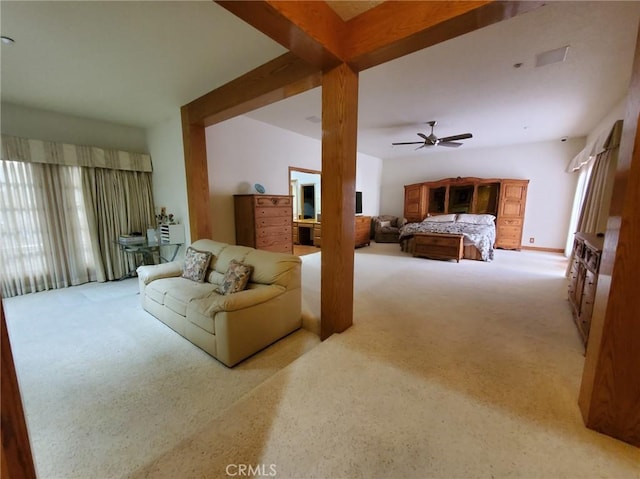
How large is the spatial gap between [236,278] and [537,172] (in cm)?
715

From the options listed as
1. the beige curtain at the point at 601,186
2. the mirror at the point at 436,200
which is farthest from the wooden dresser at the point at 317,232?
the beige curtain at the point at 601,186

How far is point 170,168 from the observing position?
414cm

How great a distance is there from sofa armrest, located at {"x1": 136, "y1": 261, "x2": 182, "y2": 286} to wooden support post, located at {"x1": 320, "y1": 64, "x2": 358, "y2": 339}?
2026 millimetres

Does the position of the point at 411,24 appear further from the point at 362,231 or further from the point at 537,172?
the point at 537,172

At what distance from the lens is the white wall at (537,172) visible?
581 cm

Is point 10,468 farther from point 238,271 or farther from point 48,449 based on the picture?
point 238,271

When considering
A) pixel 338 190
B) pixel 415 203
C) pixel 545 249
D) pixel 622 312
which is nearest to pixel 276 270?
pixel 338 190

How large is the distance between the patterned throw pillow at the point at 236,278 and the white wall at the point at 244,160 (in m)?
1.89

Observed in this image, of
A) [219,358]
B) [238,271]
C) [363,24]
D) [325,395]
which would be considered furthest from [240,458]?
[363,24]

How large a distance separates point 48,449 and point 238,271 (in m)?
1.58

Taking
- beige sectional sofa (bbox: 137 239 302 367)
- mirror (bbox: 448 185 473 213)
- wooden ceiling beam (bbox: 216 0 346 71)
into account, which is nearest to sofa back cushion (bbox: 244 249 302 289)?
beige sectional sofa (bbox: 137 239 302 367)

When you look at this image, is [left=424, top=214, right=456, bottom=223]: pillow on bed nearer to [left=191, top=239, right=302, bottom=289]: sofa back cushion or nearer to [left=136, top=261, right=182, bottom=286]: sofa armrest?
[left=191, top=239, right=302, bottom=289]: sofa back cushion

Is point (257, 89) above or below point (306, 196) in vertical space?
above

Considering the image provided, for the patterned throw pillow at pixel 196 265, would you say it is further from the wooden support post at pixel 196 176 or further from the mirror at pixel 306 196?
the mirror at pixel 306 196
